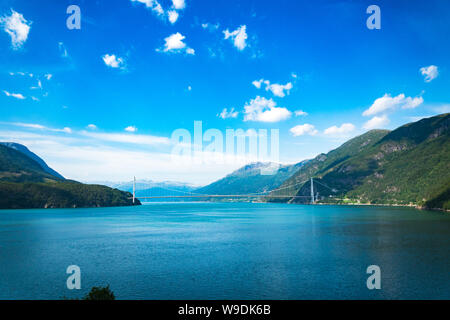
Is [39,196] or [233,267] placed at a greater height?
[39,196]

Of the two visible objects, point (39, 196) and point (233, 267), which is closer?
point (233, 267)

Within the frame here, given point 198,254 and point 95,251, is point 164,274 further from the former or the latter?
point 95,251

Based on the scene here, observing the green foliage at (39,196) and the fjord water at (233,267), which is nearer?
the fjord water at (233,267)

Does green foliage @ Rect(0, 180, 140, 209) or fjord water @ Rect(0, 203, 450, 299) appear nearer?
fjord water @ Rect(0, 203, 450, 299)

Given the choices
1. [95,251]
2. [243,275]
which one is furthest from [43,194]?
[243,275]

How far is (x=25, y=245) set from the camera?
4650cm
